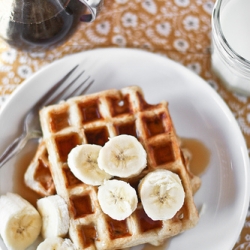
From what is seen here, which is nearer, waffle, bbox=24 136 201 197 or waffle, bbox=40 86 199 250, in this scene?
waffle, bbox=40 86 199 250

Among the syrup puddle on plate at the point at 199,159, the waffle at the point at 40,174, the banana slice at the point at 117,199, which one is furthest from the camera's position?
the syrup puddle on plate at the point at 199,159

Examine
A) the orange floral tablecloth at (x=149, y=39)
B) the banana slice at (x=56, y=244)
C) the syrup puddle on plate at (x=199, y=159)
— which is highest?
the orange floral tablecloth at (x=149, y=39)

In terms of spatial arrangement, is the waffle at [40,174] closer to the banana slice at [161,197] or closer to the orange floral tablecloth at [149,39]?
the banana slice at [161,197]

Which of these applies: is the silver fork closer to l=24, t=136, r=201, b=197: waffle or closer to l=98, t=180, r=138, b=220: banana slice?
l=24, t=136, r=201, b=197: waffle

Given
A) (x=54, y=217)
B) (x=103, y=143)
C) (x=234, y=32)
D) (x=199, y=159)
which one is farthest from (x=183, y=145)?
Answer: (x=54, y=217)

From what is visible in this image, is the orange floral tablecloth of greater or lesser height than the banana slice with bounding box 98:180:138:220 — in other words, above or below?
above

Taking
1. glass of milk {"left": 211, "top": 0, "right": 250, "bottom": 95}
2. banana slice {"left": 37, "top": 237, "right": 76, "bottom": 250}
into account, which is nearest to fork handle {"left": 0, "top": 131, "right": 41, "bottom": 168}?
banana slice {"left": 37, "top": 237, "right": 76, "bottom": 250}

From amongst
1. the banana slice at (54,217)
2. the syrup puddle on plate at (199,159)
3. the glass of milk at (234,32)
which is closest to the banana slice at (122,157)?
the banana slice at (54,217)
